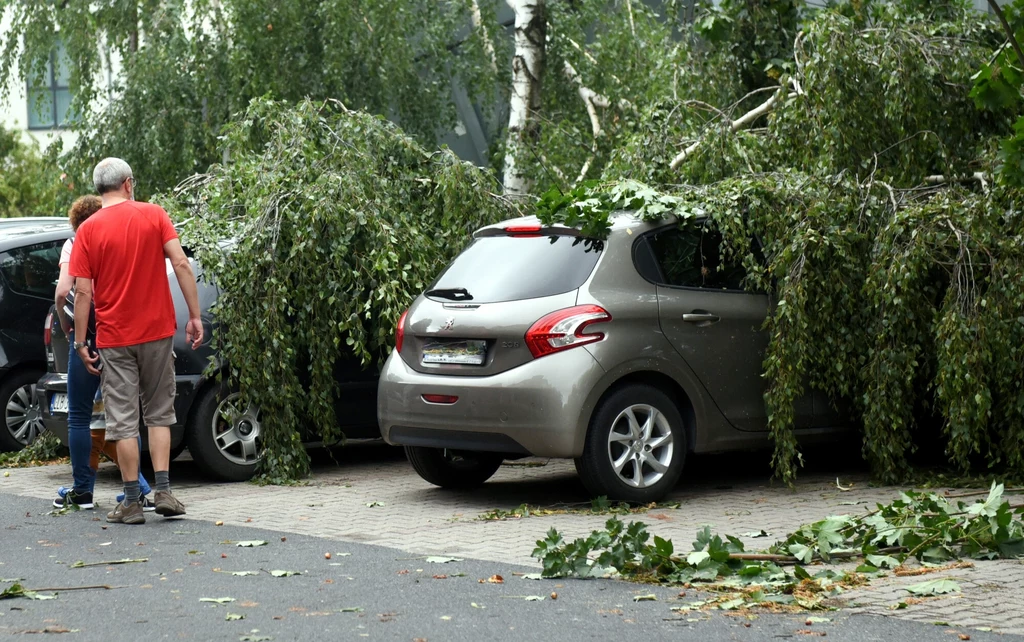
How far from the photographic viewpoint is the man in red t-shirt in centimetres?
812

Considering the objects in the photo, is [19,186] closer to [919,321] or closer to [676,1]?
[676,1]

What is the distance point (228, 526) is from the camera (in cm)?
802

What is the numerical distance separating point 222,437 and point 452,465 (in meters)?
1.62

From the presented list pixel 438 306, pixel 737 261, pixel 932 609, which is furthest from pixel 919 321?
pixel 932 609

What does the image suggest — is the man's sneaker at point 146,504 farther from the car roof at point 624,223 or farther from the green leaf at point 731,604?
the green leaf at point 731,604

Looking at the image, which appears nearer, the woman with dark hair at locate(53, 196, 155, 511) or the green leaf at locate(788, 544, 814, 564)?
the green leaf at locate(788, 544, 814, 564)

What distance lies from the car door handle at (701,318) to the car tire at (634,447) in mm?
474

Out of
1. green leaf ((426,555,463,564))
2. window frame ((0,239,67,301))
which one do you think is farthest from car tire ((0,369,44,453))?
green leaf ((426,555,463,564))

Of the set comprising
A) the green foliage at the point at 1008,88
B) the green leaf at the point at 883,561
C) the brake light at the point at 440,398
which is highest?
the green foliage at the point at 1008,88

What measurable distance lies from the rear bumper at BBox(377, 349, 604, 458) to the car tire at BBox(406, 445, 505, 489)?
2.56ft

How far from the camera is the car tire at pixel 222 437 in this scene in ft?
32.2

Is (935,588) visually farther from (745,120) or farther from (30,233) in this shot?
(30,233)

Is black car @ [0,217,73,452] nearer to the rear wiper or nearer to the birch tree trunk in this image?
the rear wiper

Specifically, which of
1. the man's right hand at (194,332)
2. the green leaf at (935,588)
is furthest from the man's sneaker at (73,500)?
the green leaf at (935,588)
